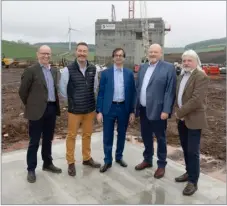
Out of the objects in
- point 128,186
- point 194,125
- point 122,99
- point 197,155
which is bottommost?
point 128,186

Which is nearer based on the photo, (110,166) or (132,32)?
(110,166)

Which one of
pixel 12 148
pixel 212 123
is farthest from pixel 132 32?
pixel 12 148

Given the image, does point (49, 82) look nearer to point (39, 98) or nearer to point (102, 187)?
point (39, 98)

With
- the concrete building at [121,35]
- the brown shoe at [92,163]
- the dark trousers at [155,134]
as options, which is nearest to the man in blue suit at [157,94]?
the dark trousers at [155,134]

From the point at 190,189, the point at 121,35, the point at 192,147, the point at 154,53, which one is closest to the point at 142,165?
the point at 190,189

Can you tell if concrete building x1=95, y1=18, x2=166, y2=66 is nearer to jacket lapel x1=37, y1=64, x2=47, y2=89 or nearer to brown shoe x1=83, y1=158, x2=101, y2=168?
brown shoe x1=83, y1=158, x2=101, y2=168

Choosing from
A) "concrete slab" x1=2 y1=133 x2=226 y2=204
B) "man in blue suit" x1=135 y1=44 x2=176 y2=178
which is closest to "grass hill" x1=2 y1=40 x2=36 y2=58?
"concrete slab" x1=2 y1=133 x2=226 y2=204

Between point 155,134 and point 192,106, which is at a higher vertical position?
point 192,106

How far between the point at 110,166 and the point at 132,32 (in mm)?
47669

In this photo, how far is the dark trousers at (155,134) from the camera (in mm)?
3883

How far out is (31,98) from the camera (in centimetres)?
360

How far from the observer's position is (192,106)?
128 inches

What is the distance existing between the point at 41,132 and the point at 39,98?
1.71ft

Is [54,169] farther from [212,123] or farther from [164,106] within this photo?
[212,123]
